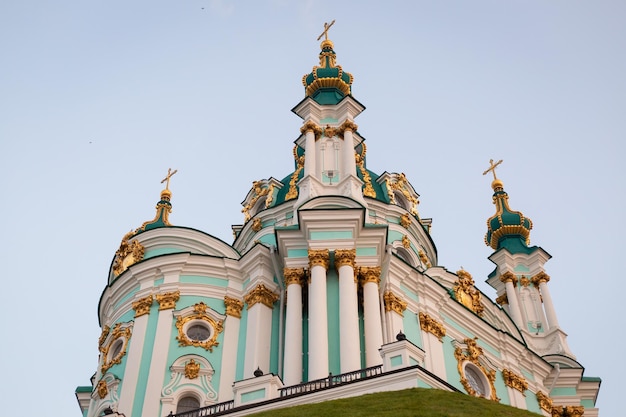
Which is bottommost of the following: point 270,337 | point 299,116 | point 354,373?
point 354,373

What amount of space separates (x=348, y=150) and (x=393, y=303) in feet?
18.3

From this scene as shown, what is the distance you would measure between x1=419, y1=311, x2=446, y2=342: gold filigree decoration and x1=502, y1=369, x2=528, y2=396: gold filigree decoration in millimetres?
3218

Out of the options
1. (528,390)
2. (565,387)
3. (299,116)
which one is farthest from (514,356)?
(299,116)

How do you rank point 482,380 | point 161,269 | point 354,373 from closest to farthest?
point 354,373
point 161,269
point 482,380

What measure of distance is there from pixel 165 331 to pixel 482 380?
34.2ft

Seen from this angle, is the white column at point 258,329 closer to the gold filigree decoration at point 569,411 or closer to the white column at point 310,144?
the white column at point 310,144

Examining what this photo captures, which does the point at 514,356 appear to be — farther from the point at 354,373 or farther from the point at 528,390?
the point at 354,373

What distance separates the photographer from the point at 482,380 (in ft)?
91.0

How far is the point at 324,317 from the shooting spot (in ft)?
74.6

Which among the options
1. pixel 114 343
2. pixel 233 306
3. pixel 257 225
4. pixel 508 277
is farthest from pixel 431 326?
pixel 508 277

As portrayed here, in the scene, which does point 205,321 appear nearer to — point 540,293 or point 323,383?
point 323,383

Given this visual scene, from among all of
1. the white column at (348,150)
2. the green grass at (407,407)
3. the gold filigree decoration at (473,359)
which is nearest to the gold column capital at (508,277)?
the gold filigree decoration at (473,359)

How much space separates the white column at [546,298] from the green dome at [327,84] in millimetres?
11739

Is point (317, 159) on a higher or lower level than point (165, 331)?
higher
